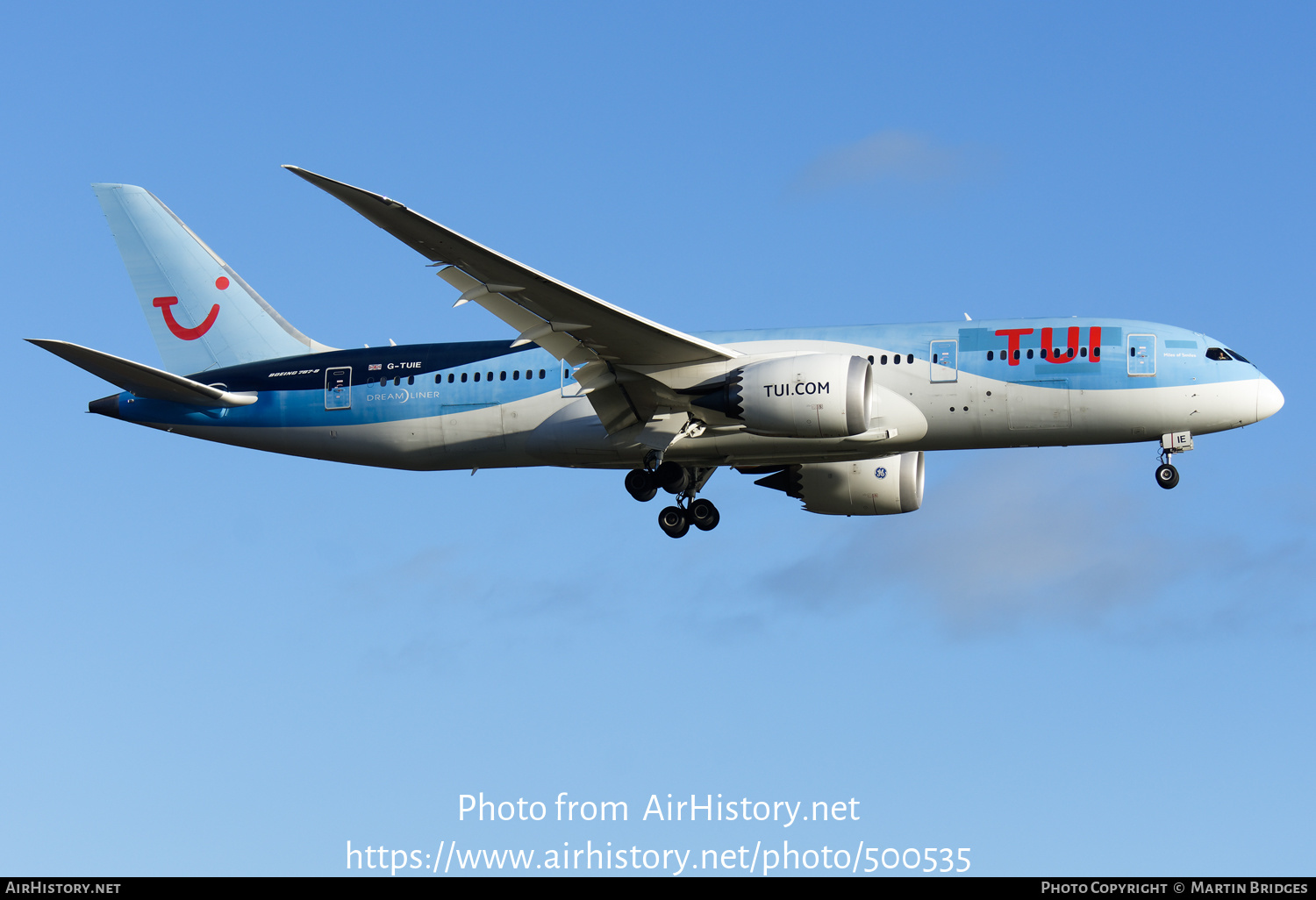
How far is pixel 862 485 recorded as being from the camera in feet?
140

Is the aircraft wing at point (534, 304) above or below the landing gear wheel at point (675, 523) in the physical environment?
above

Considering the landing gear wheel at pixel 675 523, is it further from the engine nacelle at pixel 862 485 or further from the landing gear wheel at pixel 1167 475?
the landing gear wheel at pixel 1167 475

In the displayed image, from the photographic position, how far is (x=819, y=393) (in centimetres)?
3406

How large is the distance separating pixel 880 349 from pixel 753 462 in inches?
176

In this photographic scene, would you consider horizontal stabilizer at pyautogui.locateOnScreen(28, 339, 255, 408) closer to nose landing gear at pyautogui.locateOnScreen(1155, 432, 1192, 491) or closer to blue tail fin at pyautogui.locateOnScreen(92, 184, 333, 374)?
blue tail fin at pyautogui.locateOnScreen(92, 184, 333, 374)

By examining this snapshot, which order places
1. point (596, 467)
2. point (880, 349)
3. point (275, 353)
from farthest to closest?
point (275, 353) < point (596, 467) < point (880, 349)

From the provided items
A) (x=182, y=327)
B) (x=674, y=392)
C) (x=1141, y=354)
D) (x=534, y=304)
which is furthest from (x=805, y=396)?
(x=182, y=327)

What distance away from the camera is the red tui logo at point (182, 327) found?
142ft

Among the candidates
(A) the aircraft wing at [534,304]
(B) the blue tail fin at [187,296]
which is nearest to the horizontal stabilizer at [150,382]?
(B) the blue tail fin at [187,296]

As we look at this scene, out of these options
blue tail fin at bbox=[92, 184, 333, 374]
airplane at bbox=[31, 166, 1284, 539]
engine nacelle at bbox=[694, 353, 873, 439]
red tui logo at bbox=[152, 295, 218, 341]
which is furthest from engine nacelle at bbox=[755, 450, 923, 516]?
red tui logo at bbox=[152, 295, 218, 341]

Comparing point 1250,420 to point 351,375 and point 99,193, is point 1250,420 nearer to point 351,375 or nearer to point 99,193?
point 351,375

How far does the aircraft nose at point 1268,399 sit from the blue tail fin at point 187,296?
78.9ft

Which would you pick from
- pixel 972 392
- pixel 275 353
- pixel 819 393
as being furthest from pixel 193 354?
pixel 972 392

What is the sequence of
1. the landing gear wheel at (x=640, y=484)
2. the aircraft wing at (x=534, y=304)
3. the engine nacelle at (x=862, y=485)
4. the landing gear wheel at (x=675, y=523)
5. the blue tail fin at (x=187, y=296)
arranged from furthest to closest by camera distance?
1. the blue tail fin at (x=187, y=296)
2. the engine nacelle at (x=862, y=485)
3. the landing gear wheel at (x=675, y=523)
4. the landing gear wheel at (x=640, y=484)
5. the aircraft wing at (x=534, y=304)
